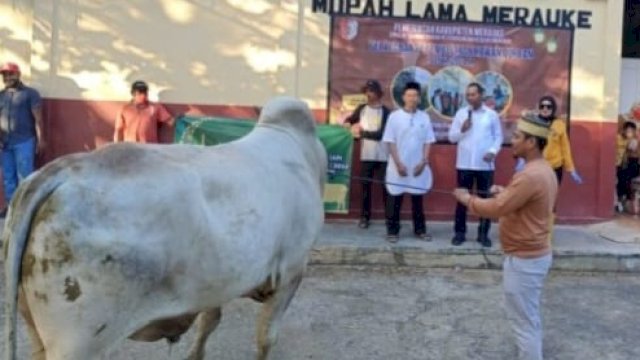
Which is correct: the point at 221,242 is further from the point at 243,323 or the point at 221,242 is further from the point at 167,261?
the point at 243,323

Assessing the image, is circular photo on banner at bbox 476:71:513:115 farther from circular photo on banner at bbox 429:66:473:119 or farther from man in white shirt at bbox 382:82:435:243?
man in white shirt at bbox 382:82:435:243

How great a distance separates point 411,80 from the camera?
9.94 meters

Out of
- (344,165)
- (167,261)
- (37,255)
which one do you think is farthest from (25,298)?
(344,165)

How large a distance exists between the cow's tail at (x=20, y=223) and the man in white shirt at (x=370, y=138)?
6.17 meters

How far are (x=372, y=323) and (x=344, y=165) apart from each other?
3.60m

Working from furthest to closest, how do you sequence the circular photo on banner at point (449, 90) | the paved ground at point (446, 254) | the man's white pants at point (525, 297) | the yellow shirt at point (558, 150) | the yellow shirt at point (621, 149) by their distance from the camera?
the yellow shirt at point (621, 149), the circular photo on banner at point (449, 90), the yellow shirt at point (558, 150), the paved ground at point (446, 254), the man's white pants at point (525, 297)

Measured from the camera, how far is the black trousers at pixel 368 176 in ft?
30.6

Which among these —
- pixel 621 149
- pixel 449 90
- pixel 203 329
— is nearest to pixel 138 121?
pixel 449 90

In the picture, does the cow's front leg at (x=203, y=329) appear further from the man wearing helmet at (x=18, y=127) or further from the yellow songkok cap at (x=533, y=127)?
the man wearing helmet at (x=18, y=127)

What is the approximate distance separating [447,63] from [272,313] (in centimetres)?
597

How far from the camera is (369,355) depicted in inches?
220

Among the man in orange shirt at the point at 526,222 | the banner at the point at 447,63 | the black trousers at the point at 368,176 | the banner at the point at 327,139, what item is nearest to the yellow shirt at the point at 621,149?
the banner at the point at 447,63

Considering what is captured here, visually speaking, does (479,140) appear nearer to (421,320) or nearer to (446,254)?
(446,254)

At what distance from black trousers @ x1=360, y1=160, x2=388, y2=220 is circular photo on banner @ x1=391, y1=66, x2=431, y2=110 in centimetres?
97
